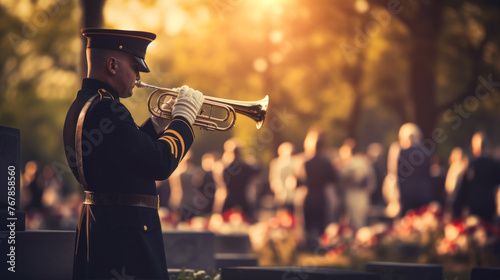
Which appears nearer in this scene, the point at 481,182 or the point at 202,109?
the point at 202,109

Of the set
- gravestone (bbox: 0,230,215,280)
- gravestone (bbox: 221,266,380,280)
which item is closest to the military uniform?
gravestone (bbox: 0,230,215,280)

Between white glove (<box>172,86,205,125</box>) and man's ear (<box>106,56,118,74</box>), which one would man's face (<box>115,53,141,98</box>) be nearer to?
man's ear (<box>106,56,118,74</box>)

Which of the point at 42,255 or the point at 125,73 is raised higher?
the point at 125,73

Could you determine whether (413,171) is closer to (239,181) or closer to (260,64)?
(239,181)

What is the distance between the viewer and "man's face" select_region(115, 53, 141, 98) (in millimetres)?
5832

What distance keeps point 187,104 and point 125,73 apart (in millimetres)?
423

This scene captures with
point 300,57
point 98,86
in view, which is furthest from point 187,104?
point 300,57

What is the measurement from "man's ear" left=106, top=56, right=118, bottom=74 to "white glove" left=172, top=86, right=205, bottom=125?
414 millimetres

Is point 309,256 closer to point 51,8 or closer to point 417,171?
point 417,171

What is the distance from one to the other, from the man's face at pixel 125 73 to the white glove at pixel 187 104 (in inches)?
12.5

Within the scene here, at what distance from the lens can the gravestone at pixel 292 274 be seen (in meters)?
6.70

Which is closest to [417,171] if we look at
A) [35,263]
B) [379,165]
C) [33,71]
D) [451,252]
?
[451,252]

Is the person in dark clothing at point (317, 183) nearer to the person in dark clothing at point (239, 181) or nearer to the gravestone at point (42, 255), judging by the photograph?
the person in dark clothing at point (239, 181)

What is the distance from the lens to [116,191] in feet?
18.5
